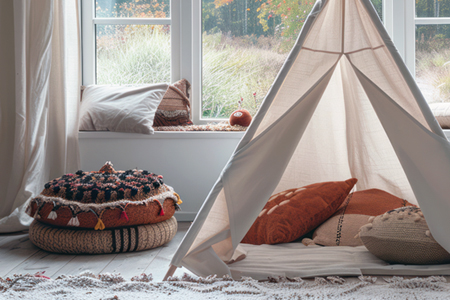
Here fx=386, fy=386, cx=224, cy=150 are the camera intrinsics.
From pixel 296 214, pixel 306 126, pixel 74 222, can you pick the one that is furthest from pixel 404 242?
pixel 74 222

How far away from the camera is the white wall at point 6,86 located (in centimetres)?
226

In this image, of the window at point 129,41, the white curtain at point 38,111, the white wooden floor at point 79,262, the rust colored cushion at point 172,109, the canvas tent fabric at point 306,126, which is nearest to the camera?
the canvas tent fabric at point 306,126

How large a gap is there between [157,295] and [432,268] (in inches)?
39.1

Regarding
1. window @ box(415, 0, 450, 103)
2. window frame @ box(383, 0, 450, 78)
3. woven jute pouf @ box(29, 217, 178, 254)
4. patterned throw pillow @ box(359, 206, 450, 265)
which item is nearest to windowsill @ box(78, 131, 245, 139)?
woven jute pouf @ box(29, 217, 178, 254)

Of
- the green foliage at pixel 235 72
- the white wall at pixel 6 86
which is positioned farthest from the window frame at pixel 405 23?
the white wall at pixel 6 86

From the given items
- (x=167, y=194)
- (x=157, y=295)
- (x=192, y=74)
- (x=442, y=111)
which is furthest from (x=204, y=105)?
(x=157, y=295)

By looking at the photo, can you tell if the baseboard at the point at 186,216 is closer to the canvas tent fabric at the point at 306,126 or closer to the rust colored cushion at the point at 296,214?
the rust colored cushion at the point at 296,214

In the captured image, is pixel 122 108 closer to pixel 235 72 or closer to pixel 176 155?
pixel 176 155

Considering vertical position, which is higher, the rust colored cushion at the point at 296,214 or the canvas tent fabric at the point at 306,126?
the canvas tent fabric at the point at 306,126

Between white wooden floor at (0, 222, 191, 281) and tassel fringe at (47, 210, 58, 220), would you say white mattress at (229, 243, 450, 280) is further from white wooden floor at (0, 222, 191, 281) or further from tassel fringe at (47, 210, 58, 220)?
tassel fringe at (47, 210, 58, 220)

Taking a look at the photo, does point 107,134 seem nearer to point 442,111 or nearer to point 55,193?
point 55,193

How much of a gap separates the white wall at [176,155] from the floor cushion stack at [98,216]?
0.52 m

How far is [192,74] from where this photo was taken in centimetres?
277

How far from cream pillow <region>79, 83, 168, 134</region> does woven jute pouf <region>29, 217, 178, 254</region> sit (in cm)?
77
